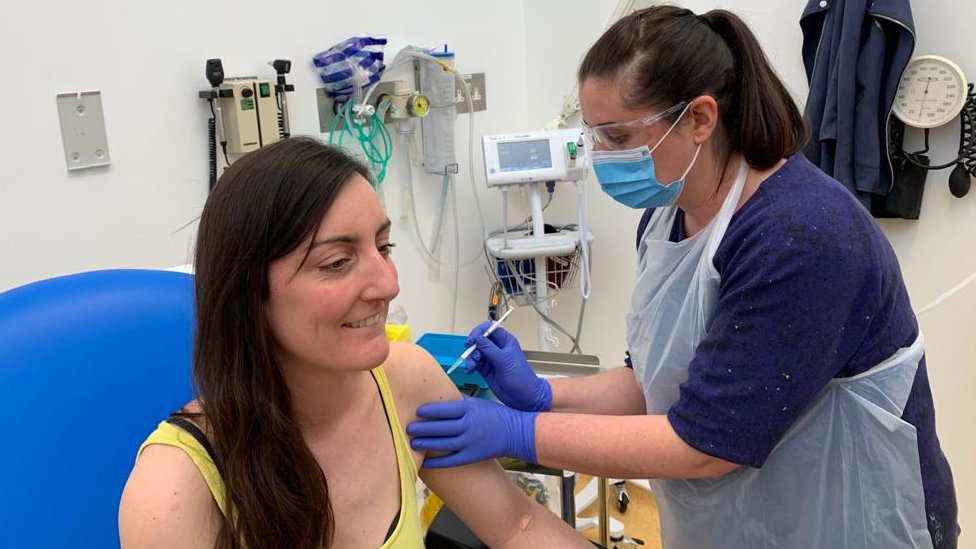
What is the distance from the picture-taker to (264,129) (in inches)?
76.4

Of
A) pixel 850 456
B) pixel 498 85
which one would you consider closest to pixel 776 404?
pixel 850 456

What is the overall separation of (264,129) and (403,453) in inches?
41.3

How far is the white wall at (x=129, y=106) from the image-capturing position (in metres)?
1.52

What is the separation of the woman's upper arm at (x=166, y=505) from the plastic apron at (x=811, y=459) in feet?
2.43

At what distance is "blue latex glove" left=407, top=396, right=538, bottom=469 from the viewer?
4.13 feet

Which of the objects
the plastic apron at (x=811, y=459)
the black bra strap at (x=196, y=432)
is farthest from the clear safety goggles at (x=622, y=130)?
the black bra strap at (x=196, y=432)

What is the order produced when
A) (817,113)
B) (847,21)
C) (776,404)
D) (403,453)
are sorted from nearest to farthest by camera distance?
Answer: (776,404) < (403,453) < (847,21) < (817,113)

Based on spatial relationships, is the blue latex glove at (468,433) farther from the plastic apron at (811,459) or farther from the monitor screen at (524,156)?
the monitor screen at (524,156)

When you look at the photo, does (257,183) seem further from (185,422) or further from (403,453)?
(403,453)

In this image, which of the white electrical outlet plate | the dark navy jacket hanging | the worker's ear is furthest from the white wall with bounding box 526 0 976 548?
the white electrical outlet plate

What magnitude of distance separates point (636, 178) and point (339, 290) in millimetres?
556

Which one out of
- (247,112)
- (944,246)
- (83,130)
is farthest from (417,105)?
(944,246)

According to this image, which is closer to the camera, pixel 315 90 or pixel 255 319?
pixel 255 319

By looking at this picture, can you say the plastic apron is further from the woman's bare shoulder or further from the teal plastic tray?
the teal plastic tray
